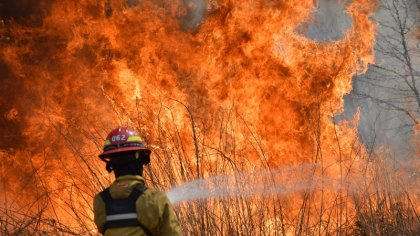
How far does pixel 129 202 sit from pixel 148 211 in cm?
14

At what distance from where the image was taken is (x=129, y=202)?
3699mm

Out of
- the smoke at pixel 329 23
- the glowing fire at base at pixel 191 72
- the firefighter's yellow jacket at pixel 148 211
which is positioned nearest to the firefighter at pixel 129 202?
the firefighter's yellow jacket at pixel 148 211

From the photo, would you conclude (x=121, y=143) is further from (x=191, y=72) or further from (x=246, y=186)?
(x=191, y=72)

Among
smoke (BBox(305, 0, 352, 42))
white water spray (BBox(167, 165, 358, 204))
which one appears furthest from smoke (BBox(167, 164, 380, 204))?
smoke (BBox(305, 0, 352, 42))

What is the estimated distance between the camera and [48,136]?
32.1 feet

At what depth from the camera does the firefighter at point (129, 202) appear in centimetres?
368

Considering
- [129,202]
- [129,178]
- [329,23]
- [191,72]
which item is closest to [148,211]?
[129,202]

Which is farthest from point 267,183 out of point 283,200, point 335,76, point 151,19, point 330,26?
point 330,26

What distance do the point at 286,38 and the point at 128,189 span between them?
5.97 metres

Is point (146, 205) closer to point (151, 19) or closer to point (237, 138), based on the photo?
point (237, 138)

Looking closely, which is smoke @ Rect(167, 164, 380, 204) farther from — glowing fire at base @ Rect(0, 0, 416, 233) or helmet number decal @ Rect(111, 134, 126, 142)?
helmet number decal @ Rect(111, 134, 126, 142)

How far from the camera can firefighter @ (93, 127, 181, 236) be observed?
368cm

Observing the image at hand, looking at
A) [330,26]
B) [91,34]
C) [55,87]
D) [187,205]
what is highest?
[330,26]

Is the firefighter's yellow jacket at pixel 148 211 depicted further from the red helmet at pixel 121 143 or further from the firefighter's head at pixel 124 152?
the red helmet at pixel 121 143
